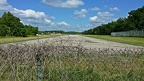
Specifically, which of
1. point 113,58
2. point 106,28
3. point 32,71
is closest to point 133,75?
point 113,58

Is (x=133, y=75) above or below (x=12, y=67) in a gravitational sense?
below

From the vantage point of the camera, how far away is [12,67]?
13.9 ft

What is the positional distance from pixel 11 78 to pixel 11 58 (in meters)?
0.42

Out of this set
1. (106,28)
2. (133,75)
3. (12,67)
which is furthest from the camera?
(106,28)

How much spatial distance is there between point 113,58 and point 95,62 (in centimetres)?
36

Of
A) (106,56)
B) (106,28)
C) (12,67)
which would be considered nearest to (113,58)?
(106,56)

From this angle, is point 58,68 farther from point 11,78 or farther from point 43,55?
point 11,78

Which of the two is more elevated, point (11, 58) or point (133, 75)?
point (11, 58)

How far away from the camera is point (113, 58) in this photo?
4.78 meters

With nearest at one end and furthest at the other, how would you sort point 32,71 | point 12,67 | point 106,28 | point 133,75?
point 12,67 < point 32,71 < point 133,75 < point 106,28

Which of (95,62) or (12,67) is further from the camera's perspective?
(95,62)

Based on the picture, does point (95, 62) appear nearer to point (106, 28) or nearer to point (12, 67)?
point (12, 67)

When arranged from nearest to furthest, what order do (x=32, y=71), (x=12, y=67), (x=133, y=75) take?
(x=12, y=67) < (x=32, y=71) < (x=133, y=75)

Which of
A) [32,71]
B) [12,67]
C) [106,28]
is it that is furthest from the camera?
[106,28]
